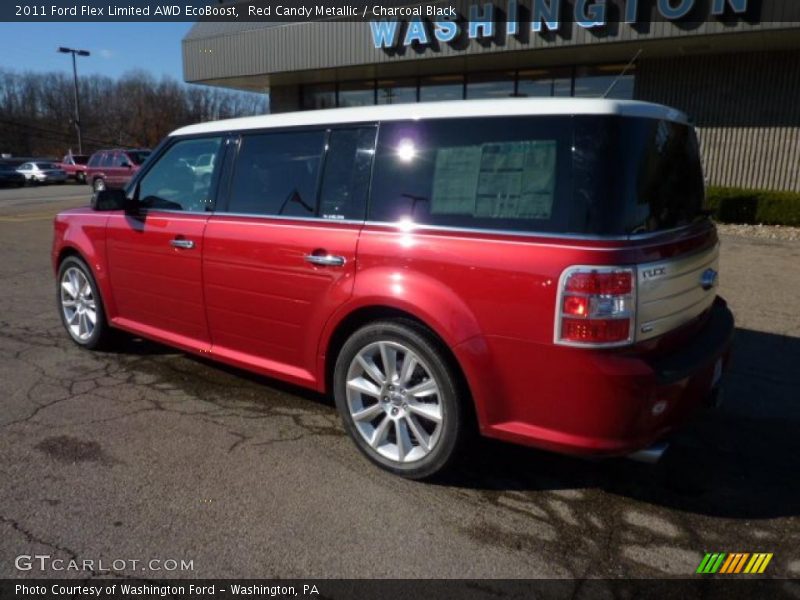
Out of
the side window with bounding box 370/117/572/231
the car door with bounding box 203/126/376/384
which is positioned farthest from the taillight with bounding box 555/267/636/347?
the car door with bounding box 203/126/376/384

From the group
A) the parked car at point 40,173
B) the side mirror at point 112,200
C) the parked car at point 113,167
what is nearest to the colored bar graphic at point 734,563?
the side mirror at point 112,200

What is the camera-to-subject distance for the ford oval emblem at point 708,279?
316 centimetres

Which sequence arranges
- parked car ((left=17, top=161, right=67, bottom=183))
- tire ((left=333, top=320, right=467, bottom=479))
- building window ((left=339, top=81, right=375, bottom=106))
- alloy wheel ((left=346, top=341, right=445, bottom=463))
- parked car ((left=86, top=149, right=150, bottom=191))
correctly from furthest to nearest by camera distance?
parked car ((left=17, top=161, right=67, bottom=183)) → parked car ((left=86, top=149, right=150, bottom=191)) → building window ((left=339, top=81, right=375, bottom=106)) → alloy wheel ((left=346, top=341, right=445, bottom=463)) → tire ((left=333, top=320, right=467, bottom=479))

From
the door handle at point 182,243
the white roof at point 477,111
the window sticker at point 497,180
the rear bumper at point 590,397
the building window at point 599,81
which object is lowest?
the rear bumper at point 590,397

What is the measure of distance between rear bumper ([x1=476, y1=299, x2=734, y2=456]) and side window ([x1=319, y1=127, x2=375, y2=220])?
112cm

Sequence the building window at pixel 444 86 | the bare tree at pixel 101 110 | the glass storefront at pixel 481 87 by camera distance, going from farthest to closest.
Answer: the bare tree at pixel 101 110 < the building window at pixel 444 86 < the glass storefront at pixel 481 87

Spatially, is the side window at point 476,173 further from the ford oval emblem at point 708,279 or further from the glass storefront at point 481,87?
the glass storefront at point 481,87

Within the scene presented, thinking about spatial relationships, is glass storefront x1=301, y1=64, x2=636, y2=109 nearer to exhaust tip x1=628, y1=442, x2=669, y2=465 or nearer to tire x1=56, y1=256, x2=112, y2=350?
tire x1=56, y1=256, x2=112, y2=350

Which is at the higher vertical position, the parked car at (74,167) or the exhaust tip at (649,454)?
the parked car at (74,167)

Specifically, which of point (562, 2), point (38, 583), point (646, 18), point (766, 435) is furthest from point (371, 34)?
point (38, 583)

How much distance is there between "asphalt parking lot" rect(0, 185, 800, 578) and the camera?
102 inches

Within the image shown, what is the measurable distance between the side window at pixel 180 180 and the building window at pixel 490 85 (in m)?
13.9

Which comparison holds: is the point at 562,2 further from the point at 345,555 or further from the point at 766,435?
the point at 345,555

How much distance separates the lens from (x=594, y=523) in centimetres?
283
